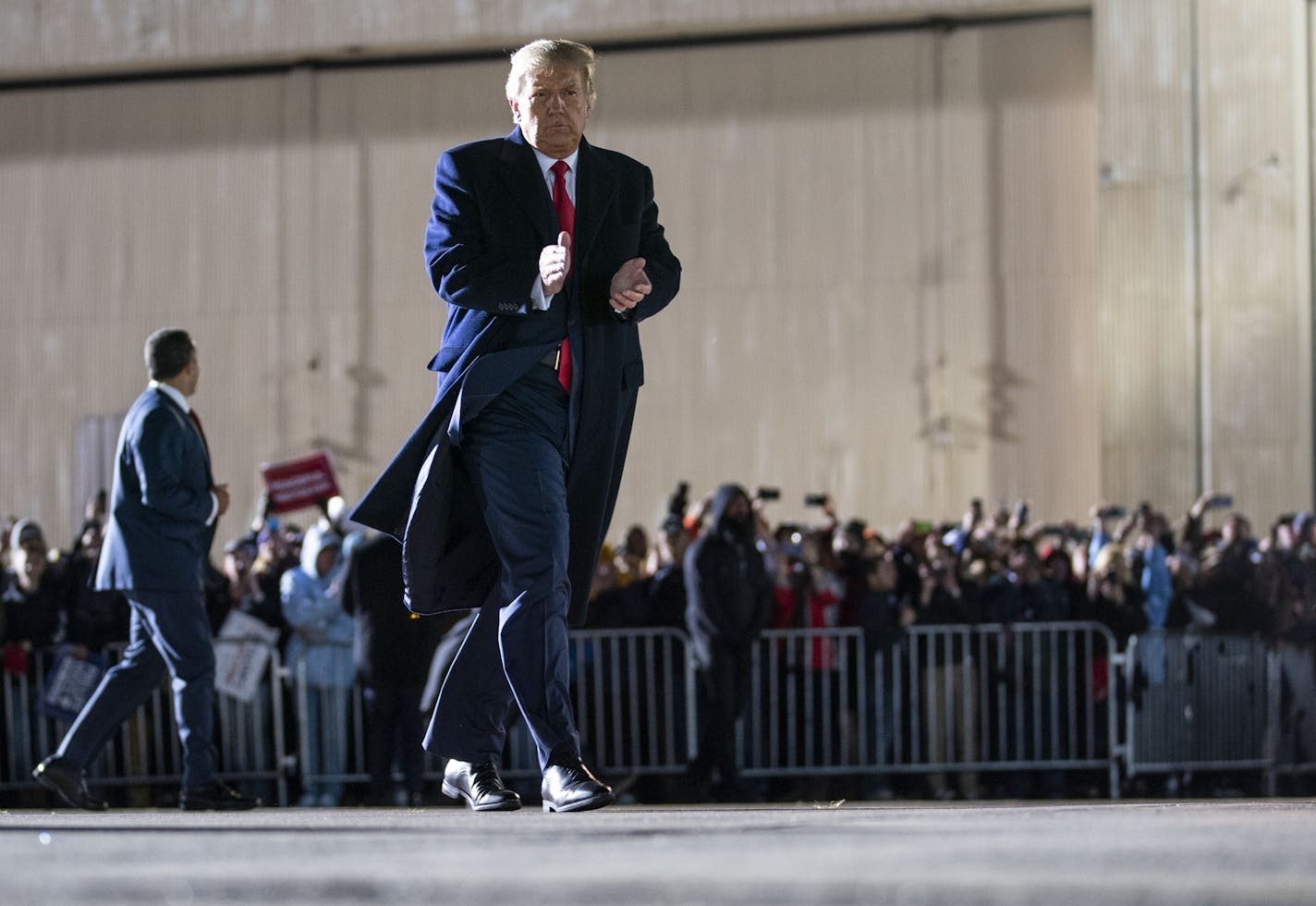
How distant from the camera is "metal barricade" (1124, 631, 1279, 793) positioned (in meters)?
10.7

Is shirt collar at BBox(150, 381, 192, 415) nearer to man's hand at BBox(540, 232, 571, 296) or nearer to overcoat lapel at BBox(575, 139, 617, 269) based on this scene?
overcoat lapel at BBox(575, 139, 617, 269)

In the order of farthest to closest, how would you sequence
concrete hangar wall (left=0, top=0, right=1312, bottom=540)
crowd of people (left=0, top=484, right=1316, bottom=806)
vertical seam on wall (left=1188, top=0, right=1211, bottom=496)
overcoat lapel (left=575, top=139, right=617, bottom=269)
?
1. concrete hangar wall (left=0, top=0, right=1312, bottom=540)
2. vertical seam on wall (left=1188, top=0, right=1211, bottom=496)
3. crowd of people (left=0, top=484, right=1316, bottom=806)
4. overcoat lapel (left=575, top=139, right=617, bottom=269)

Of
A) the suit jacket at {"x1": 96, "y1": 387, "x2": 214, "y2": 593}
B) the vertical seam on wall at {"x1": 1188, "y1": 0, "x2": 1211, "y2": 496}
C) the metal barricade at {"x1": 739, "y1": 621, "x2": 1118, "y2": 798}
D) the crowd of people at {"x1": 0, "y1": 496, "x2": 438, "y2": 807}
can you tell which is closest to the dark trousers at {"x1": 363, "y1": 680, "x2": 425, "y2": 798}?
the crowd of people at {"x1": 0, "y1": 496, "x2": 438, "y2": 807}

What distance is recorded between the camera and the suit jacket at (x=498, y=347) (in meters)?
4.45

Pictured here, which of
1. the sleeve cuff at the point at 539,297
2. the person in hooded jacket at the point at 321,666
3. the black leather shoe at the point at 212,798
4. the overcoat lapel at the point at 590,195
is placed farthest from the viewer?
the person in hooded jacket at the point at 321,666

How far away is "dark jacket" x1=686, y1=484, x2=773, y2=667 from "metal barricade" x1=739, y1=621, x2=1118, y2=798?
37 centimetres

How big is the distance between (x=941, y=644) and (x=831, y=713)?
0.71 metres

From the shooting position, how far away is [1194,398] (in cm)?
1806

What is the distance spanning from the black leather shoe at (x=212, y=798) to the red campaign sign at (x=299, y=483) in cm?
762

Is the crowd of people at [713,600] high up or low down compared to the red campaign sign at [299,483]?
down

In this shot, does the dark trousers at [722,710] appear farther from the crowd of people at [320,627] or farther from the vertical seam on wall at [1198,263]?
the vertical seam on wall at [1198,263]

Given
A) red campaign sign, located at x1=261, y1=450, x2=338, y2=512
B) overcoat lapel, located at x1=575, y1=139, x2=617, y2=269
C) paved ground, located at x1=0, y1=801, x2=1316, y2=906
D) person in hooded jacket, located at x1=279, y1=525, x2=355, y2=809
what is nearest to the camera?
paved ground, located at x1=0, y1=801, x2=1316, y2=906

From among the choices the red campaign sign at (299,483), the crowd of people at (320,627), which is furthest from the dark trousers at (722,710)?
the red campaign sign at (299,483)

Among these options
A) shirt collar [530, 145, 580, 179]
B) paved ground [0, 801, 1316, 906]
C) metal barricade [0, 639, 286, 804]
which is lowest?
metal barricade [0, 639, 286, 804]
